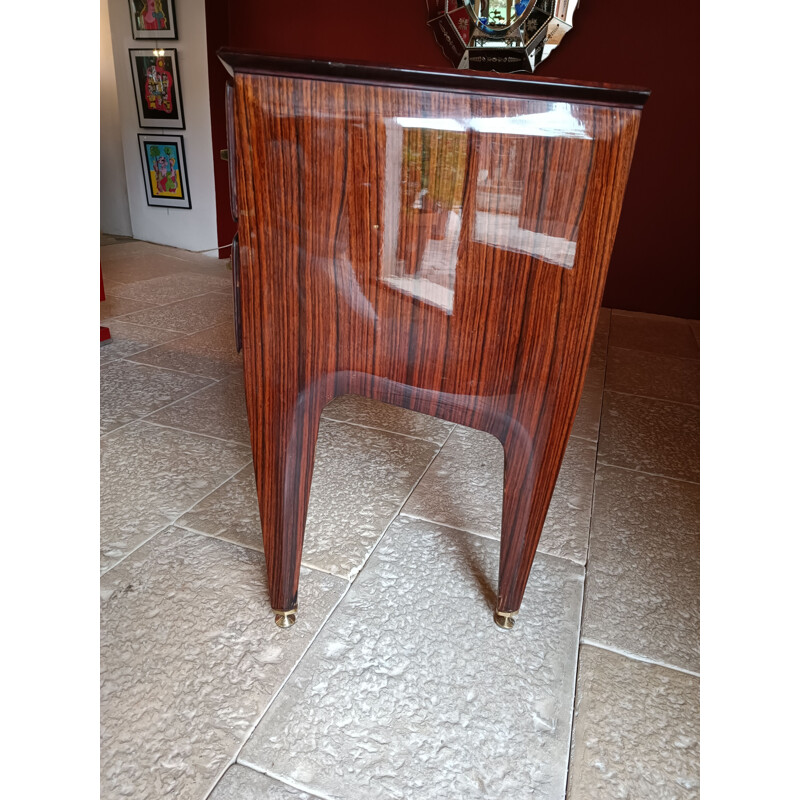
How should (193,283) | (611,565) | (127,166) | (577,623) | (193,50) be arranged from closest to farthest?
(577,623), (611,565), (193,283), (193,50), (127,166)

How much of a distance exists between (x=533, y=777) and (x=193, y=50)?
442 cm

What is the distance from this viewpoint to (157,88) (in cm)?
393

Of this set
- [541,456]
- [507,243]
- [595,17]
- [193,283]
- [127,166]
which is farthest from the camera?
[127,166]

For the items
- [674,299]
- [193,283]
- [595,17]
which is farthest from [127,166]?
[674,299]

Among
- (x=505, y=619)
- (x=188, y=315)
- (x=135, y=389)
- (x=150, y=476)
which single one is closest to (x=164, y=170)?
(x=188, y=315)

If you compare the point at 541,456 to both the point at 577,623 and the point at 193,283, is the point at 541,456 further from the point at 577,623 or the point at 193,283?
the point at 193,283

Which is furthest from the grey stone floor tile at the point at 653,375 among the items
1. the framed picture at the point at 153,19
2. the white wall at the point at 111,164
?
the white wall at the point at 111,164

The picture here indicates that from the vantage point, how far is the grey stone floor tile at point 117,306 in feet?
7.78

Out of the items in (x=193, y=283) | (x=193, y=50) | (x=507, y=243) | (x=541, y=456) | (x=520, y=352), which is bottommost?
(x=193, y=283)

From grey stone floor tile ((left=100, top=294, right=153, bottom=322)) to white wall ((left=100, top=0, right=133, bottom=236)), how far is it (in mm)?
2338

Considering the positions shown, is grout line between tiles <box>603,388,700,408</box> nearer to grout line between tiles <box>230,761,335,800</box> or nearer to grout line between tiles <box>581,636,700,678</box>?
grout line between tiles <box>581,636,700,678</box>

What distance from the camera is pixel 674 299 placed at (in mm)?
3076

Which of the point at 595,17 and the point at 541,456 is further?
the point at 595,17

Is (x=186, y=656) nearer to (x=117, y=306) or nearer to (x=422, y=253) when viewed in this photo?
(x=422, y=253)
